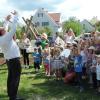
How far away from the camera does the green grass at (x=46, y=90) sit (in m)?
10.8

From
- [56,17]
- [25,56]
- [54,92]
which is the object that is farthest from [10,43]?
[56,17]

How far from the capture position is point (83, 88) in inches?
464

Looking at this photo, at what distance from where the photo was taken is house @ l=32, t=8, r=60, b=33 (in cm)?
9043

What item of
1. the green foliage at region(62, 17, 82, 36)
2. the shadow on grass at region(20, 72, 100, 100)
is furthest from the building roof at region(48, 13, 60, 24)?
the shadow on grass at region(20, 72, 100, 100)

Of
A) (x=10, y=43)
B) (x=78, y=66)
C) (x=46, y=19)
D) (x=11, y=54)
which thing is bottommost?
(x=78, y=66)

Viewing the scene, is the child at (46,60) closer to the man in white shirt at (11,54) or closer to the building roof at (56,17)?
the man in white shirt at (11,54)

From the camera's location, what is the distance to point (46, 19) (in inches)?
3632

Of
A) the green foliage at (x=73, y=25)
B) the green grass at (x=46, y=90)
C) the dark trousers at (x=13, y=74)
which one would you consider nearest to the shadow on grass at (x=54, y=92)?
the green grass at (x=46, y=90)

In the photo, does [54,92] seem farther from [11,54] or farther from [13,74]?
[11,54]

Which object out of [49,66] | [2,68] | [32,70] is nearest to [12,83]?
[49,66]

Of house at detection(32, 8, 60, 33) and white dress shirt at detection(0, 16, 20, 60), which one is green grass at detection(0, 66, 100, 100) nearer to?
white dress shirt at detection(0, 16, 20, 60)

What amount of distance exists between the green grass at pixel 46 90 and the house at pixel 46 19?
2973 inches

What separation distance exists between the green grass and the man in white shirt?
771mm

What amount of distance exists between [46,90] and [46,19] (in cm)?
8075
